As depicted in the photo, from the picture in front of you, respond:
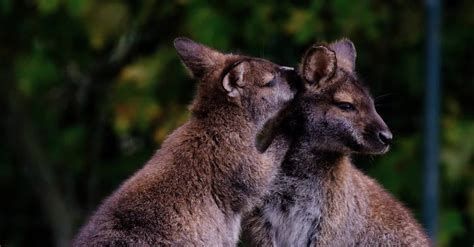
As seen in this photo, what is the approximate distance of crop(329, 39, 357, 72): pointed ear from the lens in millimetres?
10086

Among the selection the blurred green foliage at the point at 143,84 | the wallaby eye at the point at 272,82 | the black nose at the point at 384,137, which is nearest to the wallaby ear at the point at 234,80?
the wallaby eye at the point at 272,82

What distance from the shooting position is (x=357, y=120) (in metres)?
9.77

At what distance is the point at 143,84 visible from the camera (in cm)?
1628

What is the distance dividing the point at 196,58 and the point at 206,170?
2.76ft

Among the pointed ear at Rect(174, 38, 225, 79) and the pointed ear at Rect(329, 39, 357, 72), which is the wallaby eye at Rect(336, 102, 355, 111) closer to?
the pointed ear at Rect(329, 39, 357, 72)

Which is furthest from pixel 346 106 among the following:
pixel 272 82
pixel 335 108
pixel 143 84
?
pixel 143 84

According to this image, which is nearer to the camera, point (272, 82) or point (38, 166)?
point (272, 82)

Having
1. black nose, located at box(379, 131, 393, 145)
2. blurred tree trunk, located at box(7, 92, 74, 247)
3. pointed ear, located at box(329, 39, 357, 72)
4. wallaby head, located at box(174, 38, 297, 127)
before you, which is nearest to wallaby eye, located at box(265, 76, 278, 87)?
wallaby head, located at box(174, 38, 297, 127)

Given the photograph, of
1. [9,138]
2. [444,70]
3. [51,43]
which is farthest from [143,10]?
[444,70]

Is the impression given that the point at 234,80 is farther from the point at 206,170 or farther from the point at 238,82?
the point at 206,170

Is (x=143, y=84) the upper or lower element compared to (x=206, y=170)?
lower

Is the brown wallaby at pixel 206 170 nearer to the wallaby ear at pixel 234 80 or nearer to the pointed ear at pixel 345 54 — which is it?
the wallaby ear at pixel 234 80

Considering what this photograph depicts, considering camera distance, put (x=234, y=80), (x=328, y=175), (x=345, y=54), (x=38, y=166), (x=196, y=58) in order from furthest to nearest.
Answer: (x=38, y=166)
(x=345, y=54)
(x=328, y=175)
(x=196, y=58)
(x=234, y=80)

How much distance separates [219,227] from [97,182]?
8323 millimetres
